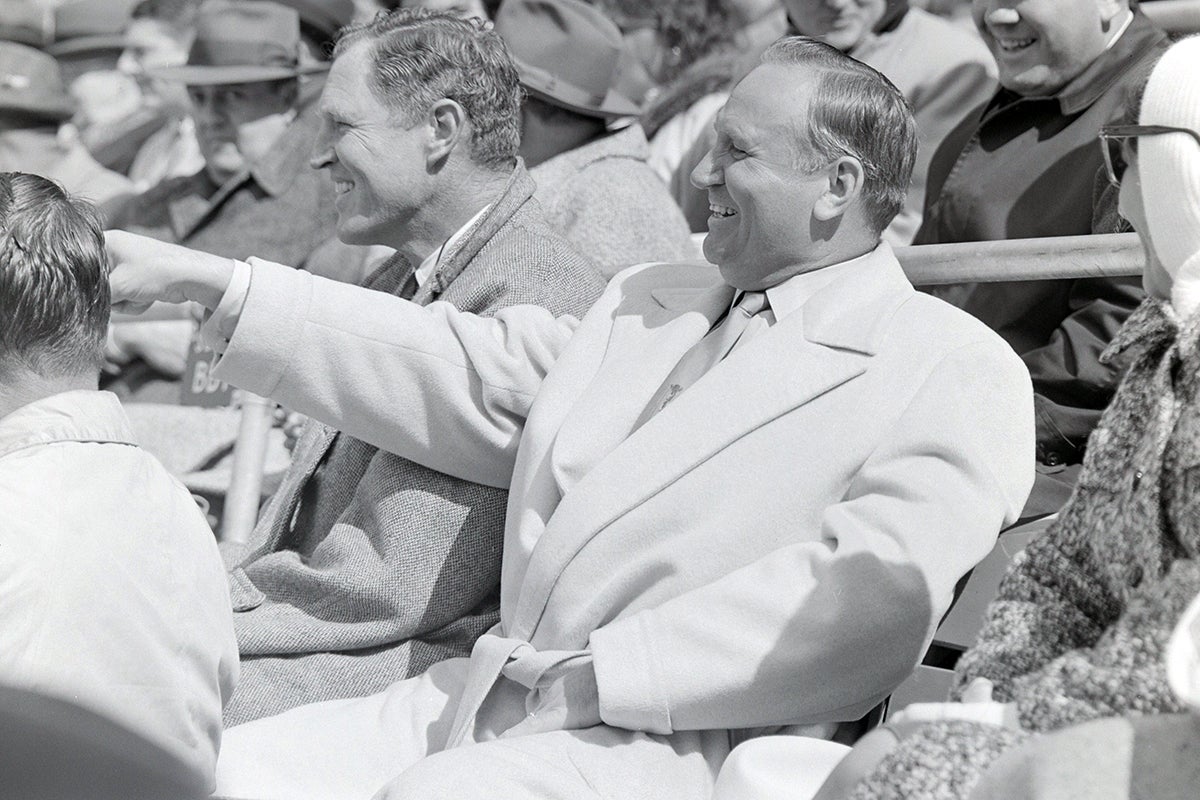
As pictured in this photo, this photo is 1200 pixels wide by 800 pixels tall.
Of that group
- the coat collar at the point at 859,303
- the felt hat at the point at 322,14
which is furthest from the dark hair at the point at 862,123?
the felt hat at the point at 322,14

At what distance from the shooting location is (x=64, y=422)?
238 centimetres

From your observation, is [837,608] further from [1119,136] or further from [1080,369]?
[1080,369]

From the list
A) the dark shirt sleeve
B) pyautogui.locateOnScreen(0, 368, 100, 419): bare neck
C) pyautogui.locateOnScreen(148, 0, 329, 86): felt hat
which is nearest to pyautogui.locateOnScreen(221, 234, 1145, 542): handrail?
the dark shirt sleeve

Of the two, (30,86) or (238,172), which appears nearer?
(238,172)

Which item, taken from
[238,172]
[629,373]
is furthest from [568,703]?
[238,172]

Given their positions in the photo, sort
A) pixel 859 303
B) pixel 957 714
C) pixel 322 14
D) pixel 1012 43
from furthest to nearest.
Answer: pixel 322 14 < pixel 1012 43 < pixel 859 303 < pixel 957 714

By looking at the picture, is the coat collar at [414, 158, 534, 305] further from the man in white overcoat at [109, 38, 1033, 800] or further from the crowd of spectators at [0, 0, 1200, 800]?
the man in white overcoat at [109, 38, 1033, 800]

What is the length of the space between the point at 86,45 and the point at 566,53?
4.10 meters

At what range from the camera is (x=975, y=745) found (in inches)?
72.9

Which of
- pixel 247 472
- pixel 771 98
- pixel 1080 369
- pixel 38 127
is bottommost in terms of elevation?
pixel 38 127

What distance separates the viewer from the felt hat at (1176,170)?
2014 mm

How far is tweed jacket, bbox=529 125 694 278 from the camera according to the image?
4.56 m

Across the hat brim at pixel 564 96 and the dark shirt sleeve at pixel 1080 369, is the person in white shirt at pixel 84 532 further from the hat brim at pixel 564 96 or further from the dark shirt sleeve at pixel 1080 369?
the hat brim at pixel 564 96

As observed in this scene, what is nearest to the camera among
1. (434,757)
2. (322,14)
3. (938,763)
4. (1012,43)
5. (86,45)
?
(938,763)
